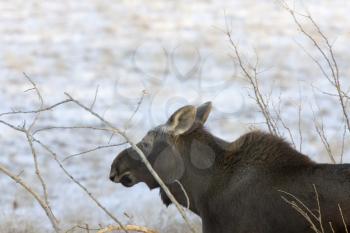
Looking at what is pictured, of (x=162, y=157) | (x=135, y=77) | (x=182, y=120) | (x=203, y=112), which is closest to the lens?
(x=182, y=120)

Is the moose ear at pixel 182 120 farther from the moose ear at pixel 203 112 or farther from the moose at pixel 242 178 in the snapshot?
the moose ear at pixel 203 112

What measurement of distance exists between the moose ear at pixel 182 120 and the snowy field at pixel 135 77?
2.04m

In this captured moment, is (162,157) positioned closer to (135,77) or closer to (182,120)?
(182,120)

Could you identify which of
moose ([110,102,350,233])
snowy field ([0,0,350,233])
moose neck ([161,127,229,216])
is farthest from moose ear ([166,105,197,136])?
snowy field ([0,0,350,233])

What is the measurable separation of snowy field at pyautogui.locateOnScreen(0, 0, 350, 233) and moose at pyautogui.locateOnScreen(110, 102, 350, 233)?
1.90 metres

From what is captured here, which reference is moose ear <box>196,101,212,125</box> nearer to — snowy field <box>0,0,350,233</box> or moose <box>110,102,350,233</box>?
moose <box>110,102,350,233</box>

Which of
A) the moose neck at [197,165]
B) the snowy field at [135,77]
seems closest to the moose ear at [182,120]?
the moose neck at [197,165]

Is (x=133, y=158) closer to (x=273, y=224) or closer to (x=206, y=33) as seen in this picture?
(x=273, y=224)

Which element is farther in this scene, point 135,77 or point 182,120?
point 135,77

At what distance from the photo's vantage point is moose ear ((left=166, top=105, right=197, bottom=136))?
6.09 meters

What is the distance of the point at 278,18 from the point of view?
19000 mm

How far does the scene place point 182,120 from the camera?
618 centimetres

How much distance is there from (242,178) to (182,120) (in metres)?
0.67

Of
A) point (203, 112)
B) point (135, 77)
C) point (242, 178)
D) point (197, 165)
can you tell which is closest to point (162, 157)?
point (197, 165)
